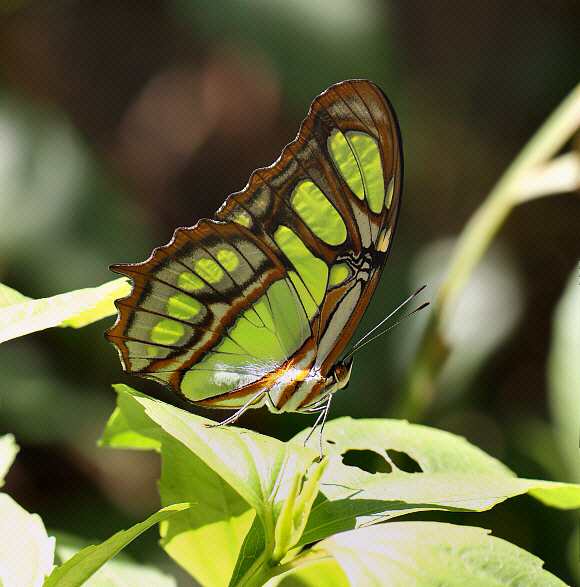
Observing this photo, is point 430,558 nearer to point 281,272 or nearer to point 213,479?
point 213,479

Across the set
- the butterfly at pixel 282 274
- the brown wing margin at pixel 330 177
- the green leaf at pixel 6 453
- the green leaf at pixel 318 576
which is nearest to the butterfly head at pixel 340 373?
the butterfly at pixel 282 274

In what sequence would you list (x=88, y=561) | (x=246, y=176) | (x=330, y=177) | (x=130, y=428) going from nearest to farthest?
(x=88, y=561) → (x=130, y=428) → (x=330, y=177) → (x=246, y=176)

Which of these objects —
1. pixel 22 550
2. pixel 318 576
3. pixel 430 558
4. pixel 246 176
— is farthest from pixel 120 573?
pixel 246 176

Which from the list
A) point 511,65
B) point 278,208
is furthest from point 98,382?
point 511,65

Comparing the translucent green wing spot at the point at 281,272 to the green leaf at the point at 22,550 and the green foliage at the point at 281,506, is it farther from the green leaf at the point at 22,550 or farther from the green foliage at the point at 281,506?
the green leaf at the point at 22,550

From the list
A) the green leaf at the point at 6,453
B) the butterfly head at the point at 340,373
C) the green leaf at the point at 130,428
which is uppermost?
the butterfly head at the point at 340,373

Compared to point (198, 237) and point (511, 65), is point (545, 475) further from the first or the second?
point (511, 65)
